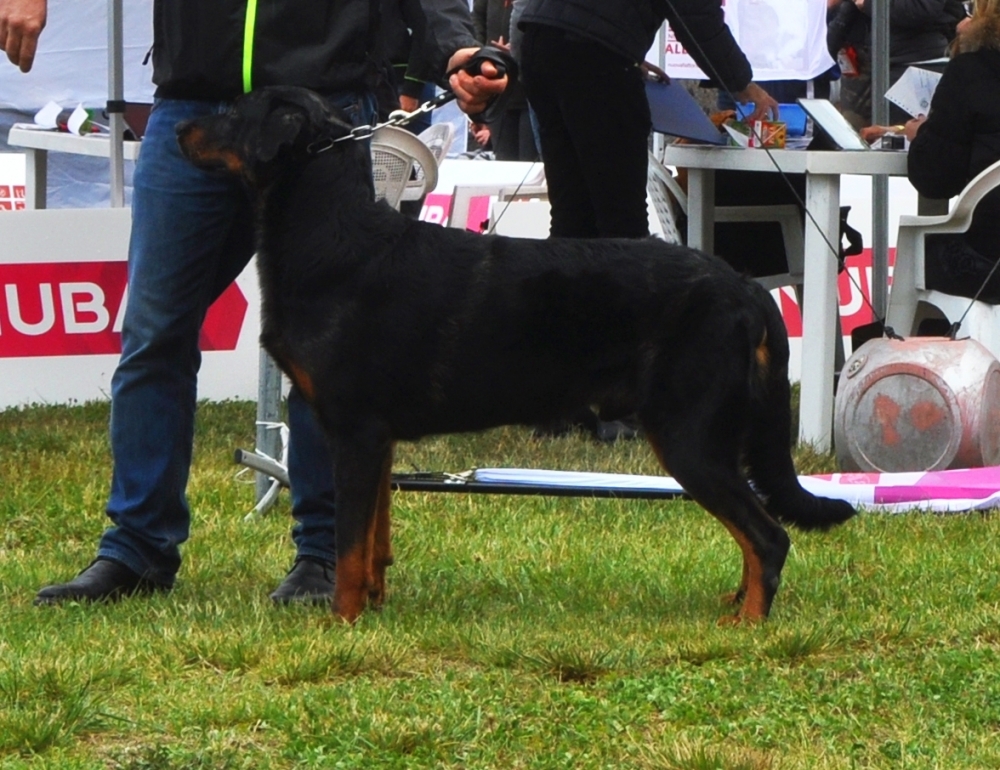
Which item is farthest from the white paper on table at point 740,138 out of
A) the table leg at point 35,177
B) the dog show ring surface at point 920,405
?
the table leg at point 35,177

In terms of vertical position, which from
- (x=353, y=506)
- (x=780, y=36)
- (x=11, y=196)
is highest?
(x=780, y=36)

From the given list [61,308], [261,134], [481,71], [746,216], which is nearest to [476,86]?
[481,71]

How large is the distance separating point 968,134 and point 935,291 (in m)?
0.61

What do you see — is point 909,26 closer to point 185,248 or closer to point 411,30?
point 411,30

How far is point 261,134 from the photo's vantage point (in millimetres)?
3920

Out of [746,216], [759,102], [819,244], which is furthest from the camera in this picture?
[746,216]

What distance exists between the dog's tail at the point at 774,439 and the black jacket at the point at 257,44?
1.17 metres

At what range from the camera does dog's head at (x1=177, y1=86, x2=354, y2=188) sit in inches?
154

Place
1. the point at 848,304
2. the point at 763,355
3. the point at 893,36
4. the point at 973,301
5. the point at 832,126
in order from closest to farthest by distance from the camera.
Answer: the point at 763,355 < the point at 973,301 < the point at 832,126 < the point at 848,304 < the point at 893,36

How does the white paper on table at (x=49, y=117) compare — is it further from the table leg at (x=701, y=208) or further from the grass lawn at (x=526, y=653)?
the grass lawn at (x=526, y=653)

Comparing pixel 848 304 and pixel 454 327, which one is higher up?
pixel 454 327

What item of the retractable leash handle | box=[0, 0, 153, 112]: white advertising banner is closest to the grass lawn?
the retractable leash handle

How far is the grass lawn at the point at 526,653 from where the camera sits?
3.07 m

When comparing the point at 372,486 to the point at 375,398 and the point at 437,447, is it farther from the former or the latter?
the point at 437,447
